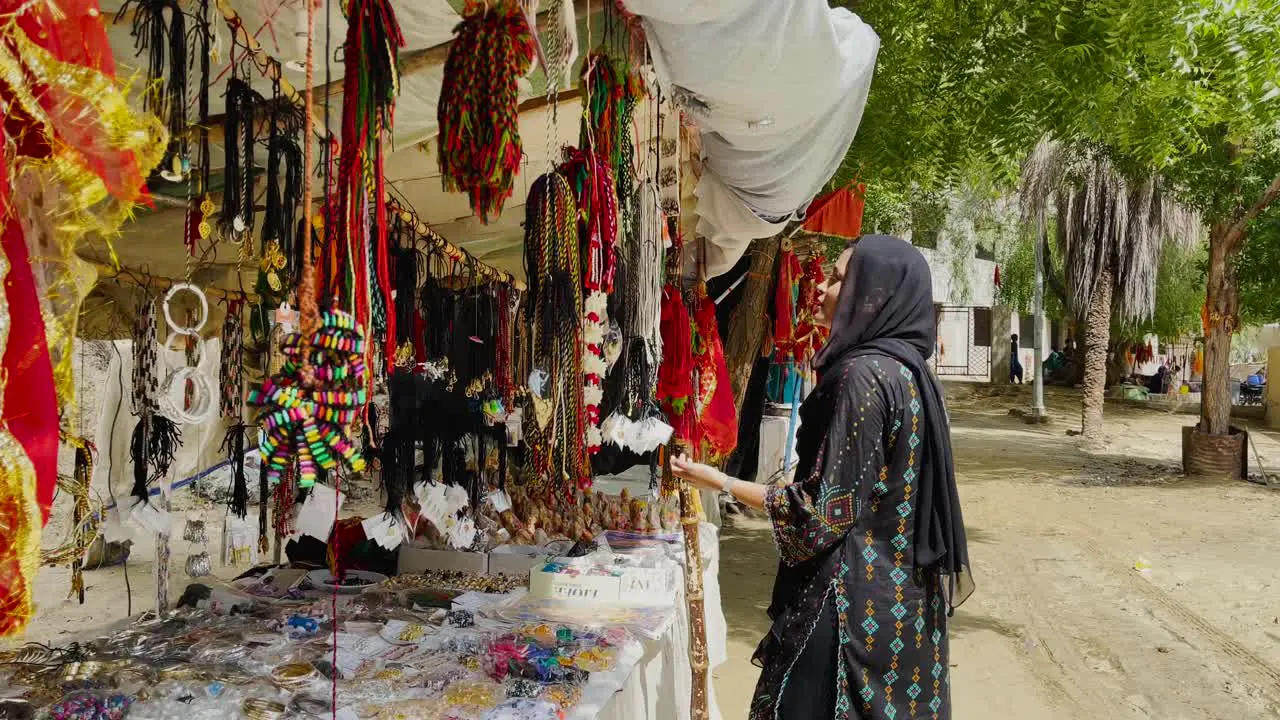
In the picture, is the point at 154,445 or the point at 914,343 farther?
the point at 154,445

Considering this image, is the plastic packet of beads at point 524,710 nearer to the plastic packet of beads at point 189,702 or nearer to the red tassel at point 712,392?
the plastic packet of beads at point 189,702

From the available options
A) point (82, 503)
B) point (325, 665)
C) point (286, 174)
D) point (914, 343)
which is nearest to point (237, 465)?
point (325, 665)

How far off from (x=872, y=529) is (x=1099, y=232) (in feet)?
52.4

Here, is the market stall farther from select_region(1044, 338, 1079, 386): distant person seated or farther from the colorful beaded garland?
select_region(1044, 338, 1079, 386): distant person seated

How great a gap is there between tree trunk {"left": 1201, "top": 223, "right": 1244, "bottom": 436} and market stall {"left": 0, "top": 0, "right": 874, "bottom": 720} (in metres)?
10.0

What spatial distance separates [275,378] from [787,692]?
4.83 feet

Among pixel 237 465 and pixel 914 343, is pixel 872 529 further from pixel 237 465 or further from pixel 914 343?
pixel 237 465

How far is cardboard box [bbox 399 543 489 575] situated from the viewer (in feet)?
11.9

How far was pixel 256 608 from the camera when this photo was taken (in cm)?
301

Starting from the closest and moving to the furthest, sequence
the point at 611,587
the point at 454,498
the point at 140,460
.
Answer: the point at 140,460 → the point at 611,587 → the point at 454,498

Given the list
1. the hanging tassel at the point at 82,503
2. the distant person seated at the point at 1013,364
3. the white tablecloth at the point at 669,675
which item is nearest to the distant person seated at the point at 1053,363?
the distant person seated at the point at 1013,364

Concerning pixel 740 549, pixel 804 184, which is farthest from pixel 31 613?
pixel 740 549

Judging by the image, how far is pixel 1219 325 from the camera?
11.5 metres

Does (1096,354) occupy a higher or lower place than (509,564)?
higher
